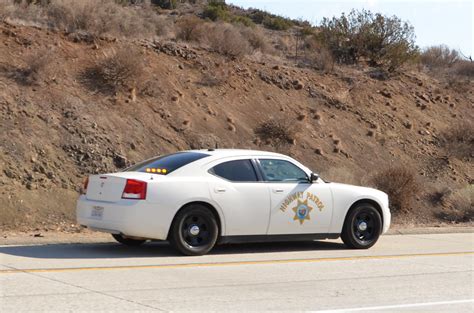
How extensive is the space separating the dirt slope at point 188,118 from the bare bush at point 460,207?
430mm

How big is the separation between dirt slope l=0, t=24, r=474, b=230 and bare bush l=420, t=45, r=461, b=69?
7004 mm

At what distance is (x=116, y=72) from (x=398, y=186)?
9011 mm

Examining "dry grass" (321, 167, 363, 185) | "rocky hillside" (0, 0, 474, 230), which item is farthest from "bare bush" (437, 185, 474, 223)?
"dry grass" (321, 167, 363, 185)

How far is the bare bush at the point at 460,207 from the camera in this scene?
75.8ft

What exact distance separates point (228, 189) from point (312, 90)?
18853 millimetres

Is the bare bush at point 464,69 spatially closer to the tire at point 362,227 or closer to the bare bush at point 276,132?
the bare bush at point 276,132

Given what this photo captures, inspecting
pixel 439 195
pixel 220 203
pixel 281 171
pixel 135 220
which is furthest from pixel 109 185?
pixel 439 195

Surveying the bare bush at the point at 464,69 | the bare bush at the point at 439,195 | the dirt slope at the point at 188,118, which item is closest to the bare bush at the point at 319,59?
the dirt slope at the point at 188,118

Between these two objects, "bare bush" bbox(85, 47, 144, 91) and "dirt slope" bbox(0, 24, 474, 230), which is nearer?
"dirt slope" bbox(0, 24, 474, 230)

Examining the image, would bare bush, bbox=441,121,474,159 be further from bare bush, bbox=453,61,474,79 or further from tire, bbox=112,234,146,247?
tire, bbox=112,234,146,247

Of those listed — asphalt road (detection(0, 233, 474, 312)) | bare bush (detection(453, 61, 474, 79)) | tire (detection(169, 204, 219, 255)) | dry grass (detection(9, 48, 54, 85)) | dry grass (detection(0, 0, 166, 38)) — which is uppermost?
bare bush (detection(453, 61, 474, 79))

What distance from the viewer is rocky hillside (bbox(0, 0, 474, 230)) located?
1912 centimetres

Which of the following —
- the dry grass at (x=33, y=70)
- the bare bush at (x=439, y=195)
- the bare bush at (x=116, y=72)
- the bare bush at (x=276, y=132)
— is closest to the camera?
the dry grass at (x=33, y=70)

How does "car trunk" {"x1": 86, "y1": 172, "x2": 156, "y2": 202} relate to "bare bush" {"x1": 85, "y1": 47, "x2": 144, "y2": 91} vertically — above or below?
below
